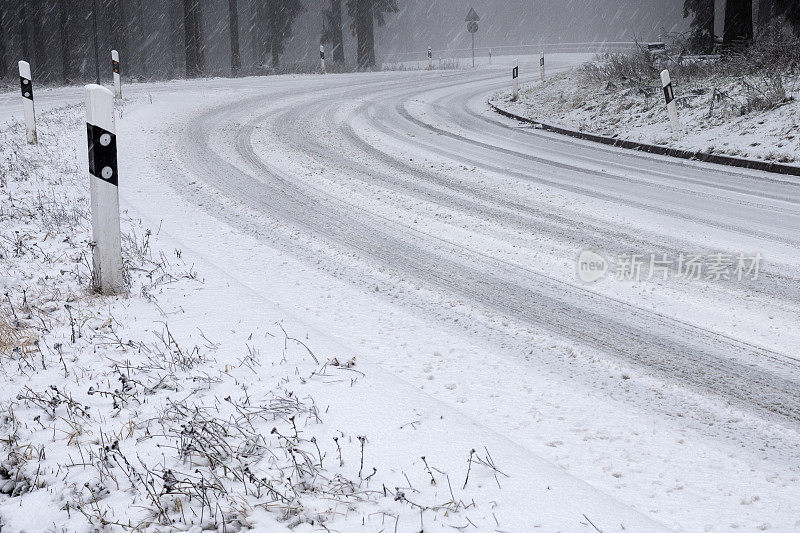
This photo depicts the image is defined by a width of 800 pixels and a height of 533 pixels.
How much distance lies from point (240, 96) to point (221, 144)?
8.57m

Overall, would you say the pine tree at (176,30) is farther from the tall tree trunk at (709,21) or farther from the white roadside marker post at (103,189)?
the white roadside marker post at (103,189)

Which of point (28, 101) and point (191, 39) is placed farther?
Result: point (191, 39)

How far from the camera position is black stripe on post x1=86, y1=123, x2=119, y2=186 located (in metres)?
4.42

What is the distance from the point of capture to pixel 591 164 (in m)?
9.59

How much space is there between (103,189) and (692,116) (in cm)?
1052

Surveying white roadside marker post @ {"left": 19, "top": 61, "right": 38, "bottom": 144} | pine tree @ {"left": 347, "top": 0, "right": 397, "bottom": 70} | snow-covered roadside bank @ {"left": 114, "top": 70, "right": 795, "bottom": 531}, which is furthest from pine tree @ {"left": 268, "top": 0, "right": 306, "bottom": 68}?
snow-covered roadside bank @ {"left": 114, "top": 70, "right": 795, "bottom": 531}

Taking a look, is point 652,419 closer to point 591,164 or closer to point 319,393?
point 319,393

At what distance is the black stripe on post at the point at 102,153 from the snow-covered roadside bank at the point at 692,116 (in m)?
8.63

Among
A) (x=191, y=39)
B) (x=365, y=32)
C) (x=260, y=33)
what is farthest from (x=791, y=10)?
(x=260, y=33)

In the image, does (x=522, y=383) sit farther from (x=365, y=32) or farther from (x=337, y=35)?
(x=337, y=35)

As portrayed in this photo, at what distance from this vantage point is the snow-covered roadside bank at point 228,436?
7.70ft

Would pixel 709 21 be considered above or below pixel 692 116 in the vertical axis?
above

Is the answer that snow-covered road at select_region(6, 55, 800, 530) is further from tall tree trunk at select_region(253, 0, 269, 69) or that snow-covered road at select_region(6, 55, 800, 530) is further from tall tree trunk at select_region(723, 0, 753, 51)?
tall tree trunk at select_region(253, 0, 269, 69)

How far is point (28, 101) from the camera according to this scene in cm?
1057
